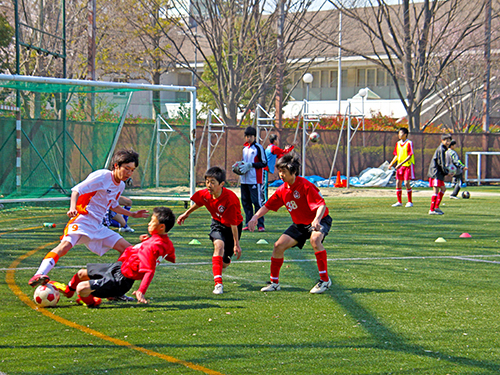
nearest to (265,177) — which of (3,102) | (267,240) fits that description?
(267,240)

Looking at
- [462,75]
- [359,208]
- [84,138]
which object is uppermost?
[462,75]

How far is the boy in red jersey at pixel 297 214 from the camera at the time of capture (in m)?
6.64

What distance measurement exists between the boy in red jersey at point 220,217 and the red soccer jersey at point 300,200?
0.41 metres

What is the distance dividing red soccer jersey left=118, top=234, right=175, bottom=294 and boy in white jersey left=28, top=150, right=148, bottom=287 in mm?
666

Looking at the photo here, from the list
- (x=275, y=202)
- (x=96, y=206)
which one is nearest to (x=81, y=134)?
(x=96, y=206)

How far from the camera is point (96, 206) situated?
6.55 meters

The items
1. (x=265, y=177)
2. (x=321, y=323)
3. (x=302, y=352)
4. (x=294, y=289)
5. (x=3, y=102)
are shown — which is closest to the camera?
(x=302, y=352)

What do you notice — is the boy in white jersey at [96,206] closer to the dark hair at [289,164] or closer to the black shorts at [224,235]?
the black shorts at [224,235]

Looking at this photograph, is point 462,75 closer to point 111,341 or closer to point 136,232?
point 136,232

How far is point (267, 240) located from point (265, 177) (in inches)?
129

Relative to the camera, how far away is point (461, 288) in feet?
22.9

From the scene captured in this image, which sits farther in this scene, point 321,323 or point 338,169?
point 338,169

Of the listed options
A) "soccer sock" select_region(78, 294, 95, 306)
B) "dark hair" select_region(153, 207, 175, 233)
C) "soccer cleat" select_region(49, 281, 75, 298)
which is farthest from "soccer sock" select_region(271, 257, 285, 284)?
"soccer cleat" select_region(49, 281, 75, 298)

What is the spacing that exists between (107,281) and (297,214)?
7.16 ft
